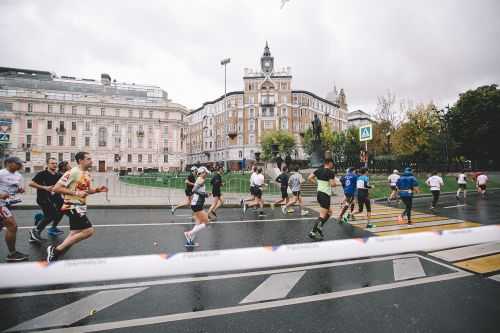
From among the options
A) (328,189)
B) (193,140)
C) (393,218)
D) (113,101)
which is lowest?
(393,218)

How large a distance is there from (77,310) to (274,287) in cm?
251

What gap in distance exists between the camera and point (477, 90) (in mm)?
42250

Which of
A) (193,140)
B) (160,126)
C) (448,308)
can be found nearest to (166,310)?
(448,308)

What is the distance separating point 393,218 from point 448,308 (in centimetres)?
708

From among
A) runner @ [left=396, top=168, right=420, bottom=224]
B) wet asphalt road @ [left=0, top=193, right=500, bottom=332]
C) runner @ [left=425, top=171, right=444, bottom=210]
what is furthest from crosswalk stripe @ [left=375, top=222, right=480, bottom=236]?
runner @ [left=425, top=171, right=444, bottom=210]

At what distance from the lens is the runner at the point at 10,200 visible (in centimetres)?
483

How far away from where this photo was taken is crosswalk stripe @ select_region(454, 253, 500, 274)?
444 centimetres

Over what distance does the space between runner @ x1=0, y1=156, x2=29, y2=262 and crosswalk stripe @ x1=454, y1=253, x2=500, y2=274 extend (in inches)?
313

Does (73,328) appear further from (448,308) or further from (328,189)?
(328,189)

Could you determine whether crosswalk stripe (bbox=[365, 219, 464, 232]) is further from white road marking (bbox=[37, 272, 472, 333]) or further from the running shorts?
white road marking (bbox=[37, 272, 472, 333])

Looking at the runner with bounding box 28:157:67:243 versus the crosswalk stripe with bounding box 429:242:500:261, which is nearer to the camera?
the crosswalk stripe with bounding box 429:242:500:261

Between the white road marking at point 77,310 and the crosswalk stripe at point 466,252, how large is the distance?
5.42 m

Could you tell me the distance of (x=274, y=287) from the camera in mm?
3855

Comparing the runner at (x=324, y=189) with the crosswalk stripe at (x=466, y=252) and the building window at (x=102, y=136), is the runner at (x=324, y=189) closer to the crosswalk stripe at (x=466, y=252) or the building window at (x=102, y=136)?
the crosswalk stripe at (x=466, y=252)
